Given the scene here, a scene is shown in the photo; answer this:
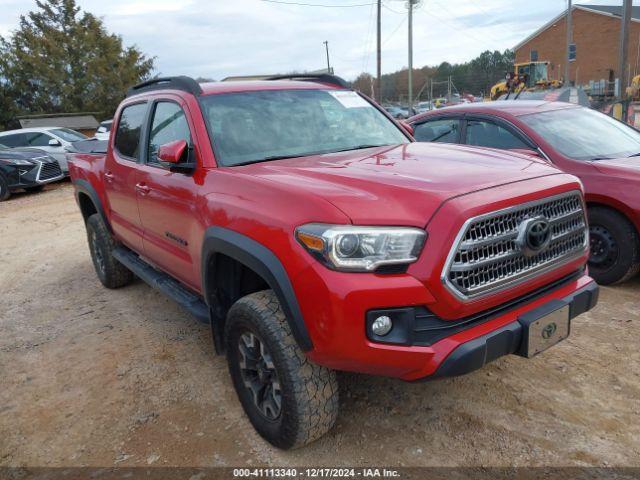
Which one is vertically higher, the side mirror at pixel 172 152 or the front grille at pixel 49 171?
the side mirror at pixel 172 152

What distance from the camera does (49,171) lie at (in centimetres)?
1338

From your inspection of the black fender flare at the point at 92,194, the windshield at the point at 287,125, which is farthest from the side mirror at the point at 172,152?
the black fender flare at the point at 92,194

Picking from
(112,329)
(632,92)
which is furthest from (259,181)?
(632,92)

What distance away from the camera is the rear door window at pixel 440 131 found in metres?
5.74

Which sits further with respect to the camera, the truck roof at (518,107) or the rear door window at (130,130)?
the truck roof at (518,107)

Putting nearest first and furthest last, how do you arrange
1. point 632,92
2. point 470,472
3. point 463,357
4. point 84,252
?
point 463,357 → point 470,472 → point 84,252 → point 632,92

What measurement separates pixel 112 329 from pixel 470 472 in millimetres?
3206

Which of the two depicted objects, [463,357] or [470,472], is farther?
[470,472]

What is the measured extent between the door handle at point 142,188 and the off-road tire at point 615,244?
3.71 metres

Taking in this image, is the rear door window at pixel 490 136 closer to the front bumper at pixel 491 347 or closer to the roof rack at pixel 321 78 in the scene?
the roof rack at pixel 321 78

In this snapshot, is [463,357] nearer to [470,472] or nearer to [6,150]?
[470,472]

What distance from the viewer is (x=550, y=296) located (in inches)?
103

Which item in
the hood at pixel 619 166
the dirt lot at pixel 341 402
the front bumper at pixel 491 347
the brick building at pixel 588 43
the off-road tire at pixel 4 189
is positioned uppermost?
the brick building at pixel 588 43

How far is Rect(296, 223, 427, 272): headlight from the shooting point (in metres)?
2.15
